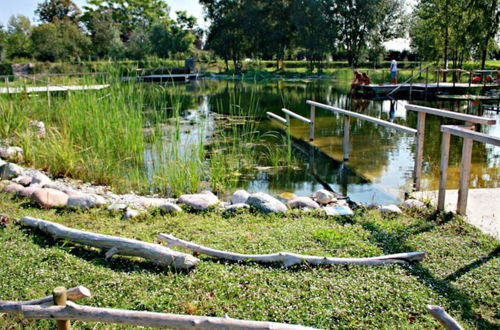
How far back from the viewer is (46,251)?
3285 mm

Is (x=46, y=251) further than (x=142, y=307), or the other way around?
(x=46, y=251)

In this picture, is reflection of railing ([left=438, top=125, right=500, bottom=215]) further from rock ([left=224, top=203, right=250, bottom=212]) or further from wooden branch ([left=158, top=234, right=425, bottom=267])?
rock ([left=224, top=203, right=250, bottom=212])

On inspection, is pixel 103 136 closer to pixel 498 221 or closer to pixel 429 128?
pixel 498 221

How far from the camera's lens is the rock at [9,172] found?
18.0 ft

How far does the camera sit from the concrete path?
3.82 metres

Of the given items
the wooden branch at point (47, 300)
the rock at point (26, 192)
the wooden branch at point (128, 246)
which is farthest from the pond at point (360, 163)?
the wooden branch at point (47, 300)

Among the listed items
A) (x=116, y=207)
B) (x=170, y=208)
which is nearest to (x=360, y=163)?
(x=170, y=208)

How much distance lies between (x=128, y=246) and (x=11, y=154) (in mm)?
4315

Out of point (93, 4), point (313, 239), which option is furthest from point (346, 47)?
point (313, 239)

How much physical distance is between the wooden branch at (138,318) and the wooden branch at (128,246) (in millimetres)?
990

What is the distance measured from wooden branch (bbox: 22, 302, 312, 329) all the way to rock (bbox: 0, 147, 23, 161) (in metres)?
5.04

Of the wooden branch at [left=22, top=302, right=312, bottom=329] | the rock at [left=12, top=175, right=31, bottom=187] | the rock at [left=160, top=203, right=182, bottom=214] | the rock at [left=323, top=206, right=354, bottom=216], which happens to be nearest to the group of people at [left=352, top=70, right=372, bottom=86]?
the rock at [left=323, top=206, right=354, bottom=216]

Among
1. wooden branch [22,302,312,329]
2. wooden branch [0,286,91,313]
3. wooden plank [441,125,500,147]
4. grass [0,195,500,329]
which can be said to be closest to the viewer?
wooden branch [22,302,312,329]

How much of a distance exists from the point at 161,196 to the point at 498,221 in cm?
358
